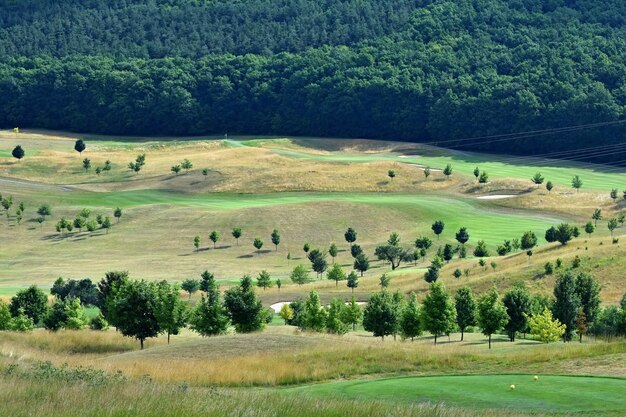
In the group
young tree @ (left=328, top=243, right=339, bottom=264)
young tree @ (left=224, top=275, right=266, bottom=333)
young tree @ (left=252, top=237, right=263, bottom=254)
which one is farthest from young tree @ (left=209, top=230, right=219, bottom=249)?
young tree @ (left=224, top=275, right=266, bottom=333)

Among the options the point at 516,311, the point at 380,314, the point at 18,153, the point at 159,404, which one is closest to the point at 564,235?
the point at 516,311

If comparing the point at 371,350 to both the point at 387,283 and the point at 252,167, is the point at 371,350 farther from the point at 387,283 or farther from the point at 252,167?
the point at 252,167

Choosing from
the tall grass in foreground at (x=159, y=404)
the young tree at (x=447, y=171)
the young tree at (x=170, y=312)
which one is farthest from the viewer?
the young tree at (x=447, y=171)

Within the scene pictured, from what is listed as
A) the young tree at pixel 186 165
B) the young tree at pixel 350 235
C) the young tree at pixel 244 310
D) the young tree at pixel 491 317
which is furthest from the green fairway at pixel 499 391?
the young tree at pixel 186 165

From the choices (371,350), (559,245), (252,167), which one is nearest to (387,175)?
(252,167)

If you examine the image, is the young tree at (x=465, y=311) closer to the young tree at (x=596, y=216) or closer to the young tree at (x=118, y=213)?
the young tree at (x=596, y=216)

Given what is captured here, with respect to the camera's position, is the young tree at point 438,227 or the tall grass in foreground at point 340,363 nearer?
the tall grass in foreground at point 340,363

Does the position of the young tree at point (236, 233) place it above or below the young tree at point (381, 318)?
below

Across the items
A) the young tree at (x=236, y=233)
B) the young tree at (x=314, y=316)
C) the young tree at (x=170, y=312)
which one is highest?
the young tree at (x=170, y=312)

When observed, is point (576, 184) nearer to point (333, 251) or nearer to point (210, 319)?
point (333, 251)
